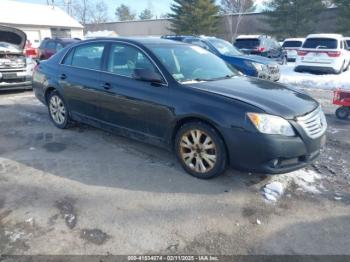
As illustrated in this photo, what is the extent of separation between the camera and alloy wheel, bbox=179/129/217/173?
3.82m

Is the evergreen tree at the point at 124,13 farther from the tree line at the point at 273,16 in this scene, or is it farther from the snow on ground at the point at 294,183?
the snow on ground at the point at 294,183

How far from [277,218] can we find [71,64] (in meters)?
4.04

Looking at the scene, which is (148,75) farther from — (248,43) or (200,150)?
(248,43)

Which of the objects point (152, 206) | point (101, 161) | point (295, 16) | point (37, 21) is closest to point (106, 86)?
point (101, 161)

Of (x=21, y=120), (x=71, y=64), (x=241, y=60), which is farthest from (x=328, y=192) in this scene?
(x=241, y=60)

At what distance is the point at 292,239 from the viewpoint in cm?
296

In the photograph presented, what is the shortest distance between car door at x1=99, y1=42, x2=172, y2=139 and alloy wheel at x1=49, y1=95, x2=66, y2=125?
4.16 ft

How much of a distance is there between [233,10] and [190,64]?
146 feet

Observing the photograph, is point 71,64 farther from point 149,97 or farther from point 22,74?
point 22,74

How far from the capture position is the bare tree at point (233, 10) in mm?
38406

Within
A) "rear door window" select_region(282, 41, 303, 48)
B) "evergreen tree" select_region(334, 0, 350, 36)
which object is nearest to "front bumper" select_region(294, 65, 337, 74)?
"rear door window" select_region(282, 41, 303, 48)

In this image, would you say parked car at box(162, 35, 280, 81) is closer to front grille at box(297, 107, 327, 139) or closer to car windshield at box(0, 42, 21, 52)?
car windshield at box(0, 42, 21, 52)

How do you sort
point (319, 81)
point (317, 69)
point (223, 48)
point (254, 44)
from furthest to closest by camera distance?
point (254, 44), point (317, 69), point (319, 81), point (223, 48)

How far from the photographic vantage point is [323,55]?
14430 millimetres
